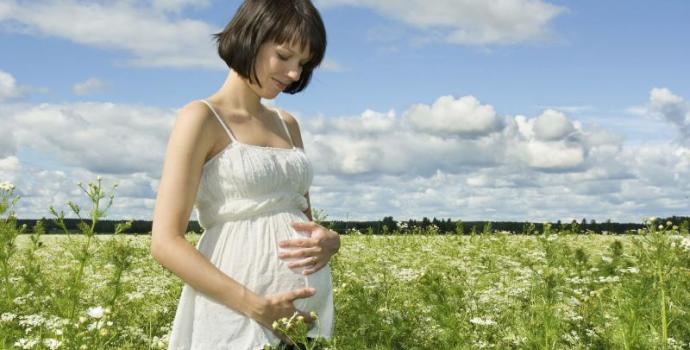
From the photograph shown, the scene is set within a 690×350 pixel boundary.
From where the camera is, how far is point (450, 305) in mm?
4102

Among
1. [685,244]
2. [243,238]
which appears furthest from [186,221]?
[685,244]

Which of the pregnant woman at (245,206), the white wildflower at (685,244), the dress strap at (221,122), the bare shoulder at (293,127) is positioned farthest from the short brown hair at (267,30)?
the white wildflower at (685,244)

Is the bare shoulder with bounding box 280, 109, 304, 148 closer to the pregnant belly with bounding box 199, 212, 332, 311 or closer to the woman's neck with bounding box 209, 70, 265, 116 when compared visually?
the woman's neck with bounding box 209, 70, 265, 116

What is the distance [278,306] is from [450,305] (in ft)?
5.43

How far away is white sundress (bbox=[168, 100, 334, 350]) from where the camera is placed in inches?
107

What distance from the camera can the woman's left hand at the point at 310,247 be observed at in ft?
9.16

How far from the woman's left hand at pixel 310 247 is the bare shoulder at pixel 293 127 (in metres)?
0.59

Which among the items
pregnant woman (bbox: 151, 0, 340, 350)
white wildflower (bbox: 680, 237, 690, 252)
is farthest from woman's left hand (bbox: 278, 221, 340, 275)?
white wildflower (bbox: 680, 237, 690, 252)

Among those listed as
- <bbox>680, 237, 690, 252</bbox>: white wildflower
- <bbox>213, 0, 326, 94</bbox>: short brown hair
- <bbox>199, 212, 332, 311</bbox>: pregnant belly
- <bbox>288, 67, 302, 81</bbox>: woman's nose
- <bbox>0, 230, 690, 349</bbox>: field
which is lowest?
<bbox>0, 230, 690, 349</bbox>: field

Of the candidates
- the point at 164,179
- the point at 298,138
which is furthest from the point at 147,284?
the point at 164,179

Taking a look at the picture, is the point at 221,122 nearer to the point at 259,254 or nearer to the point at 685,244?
the point at 259,254

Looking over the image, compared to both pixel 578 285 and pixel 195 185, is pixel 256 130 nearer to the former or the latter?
pixel 195 185

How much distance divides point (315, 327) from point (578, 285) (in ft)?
12.4

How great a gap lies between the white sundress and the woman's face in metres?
0.26
